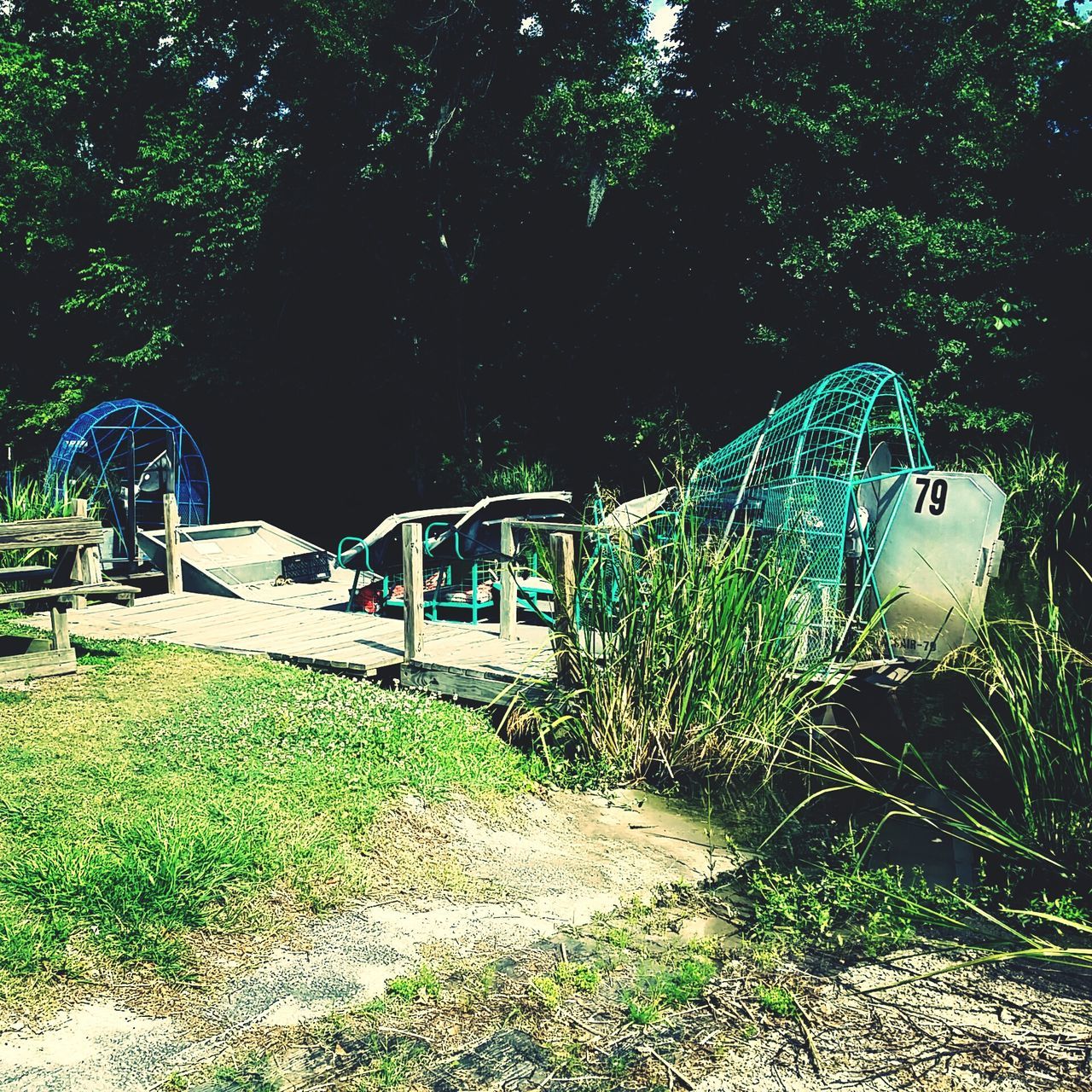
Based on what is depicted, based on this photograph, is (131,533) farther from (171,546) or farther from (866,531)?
(866,531)

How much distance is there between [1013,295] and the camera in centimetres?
1517

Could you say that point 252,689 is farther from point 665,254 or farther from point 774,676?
point 665,254

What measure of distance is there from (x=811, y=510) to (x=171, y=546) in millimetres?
7675

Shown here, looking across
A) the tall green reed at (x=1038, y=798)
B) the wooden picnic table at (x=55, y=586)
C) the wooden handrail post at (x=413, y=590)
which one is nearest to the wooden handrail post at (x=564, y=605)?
the wooden handrail post at (x=413, y=590)

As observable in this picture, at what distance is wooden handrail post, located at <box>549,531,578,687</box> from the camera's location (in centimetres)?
674

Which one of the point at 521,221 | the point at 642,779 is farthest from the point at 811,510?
the point at 521,221

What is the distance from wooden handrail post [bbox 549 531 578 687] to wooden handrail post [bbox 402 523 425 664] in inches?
51.1

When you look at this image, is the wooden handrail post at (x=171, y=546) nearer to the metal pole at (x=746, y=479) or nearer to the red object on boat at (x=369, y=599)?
the red object on boat at (x=369, y=599)

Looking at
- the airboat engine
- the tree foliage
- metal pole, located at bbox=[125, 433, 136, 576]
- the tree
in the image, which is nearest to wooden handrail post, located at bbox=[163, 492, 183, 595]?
metal pole, located at bbox=[125, 433, 136, 576]

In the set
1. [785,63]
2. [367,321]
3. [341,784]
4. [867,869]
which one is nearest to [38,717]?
[341,784]

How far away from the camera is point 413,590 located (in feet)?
26.1

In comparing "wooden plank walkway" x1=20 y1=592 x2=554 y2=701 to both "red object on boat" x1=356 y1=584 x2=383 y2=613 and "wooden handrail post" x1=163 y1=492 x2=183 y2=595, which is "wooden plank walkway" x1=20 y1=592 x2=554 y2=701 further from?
"wooden handrail post" x1=163 y1=492 x2=183 y2=595

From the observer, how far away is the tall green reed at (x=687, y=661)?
6246mm

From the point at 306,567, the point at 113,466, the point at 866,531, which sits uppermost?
the point at 113,466
